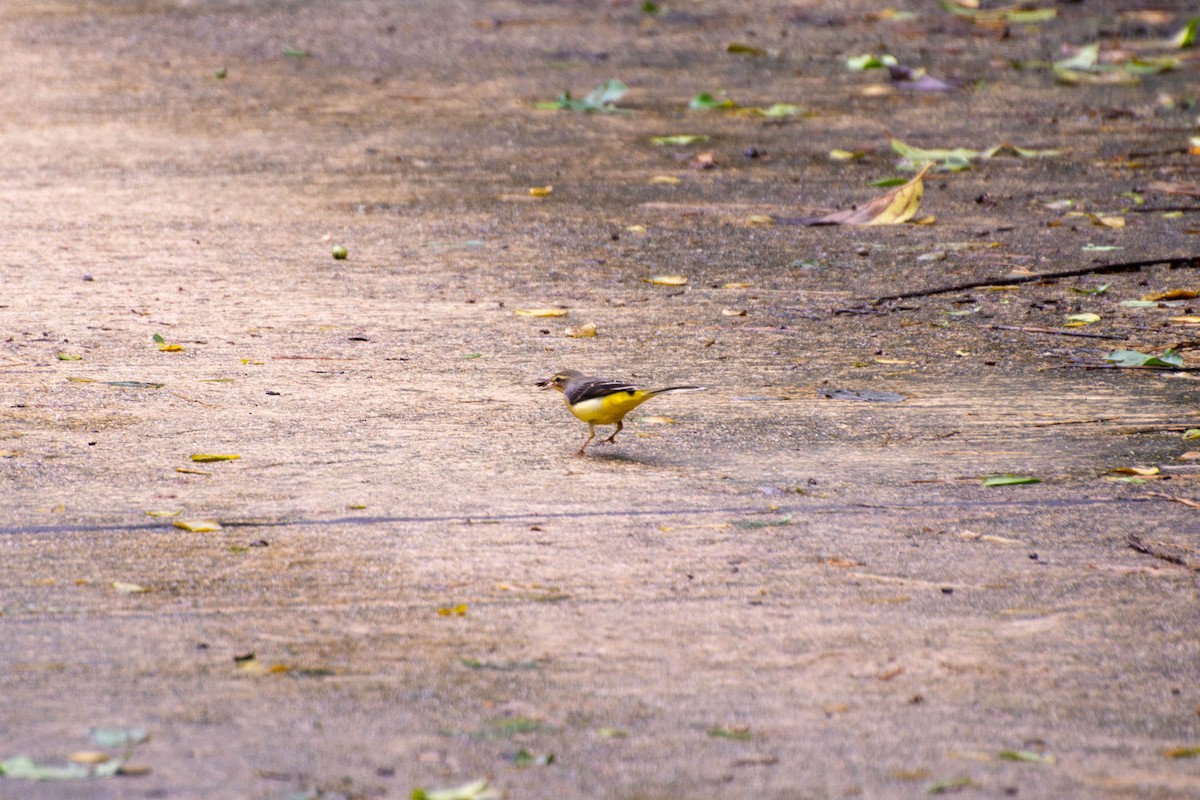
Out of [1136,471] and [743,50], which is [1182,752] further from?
[743,50]

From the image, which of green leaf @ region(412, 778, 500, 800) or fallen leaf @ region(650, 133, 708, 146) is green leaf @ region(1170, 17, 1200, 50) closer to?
fallen leaf @ region(650, 133, 708, 146)

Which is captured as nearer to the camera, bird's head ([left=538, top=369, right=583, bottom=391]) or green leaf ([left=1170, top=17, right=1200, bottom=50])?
bird's head ([left=538, top=369, right=583, bottom=391])

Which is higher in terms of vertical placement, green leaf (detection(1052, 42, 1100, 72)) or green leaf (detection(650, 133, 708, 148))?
green leaf (detection(650, 133, 708, 148))

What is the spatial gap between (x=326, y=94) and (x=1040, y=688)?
907 centimetres

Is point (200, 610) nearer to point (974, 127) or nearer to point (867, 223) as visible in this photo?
point (867, 223)

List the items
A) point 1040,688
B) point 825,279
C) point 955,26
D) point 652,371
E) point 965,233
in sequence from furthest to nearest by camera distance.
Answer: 1. point 955,26
2. point 965,233
3. point 825,279
4. point 652,371
5. point 1040,688

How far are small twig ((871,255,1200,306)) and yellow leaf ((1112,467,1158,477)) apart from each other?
2.23m

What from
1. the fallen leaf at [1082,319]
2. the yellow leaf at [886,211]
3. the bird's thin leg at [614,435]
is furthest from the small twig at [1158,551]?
the yellow leaf at [886,211]

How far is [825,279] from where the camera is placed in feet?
24.1

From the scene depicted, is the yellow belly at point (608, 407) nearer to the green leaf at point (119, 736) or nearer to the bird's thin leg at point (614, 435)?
the bird's thin leg at point (614, 435)

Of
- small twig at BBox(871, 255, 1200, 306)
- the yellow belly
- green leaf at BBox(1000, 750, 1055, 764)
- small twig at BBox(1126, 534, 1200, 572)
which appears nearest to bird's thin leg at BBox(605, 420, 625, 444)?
the yellow belly

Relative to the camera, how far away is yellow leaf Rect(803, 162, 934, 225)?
8.37 meters

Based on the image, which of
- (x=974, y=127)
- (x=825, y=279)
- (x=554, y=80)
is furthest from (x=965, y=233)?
(x=554, y=80)

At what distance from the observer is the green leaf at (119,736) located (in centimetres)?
305
